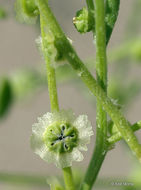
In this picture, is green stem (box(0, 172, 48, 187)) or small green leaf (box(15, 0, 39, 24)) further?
green stem (box(0, 172, 48, 187))

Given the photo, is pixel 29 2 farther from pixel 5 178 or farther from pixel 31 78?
pixel 31 78

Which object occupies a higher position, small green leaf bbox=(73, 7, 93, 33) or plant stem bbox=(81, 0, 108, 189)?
small green leaf bbox=(73, 7, 93, 33)

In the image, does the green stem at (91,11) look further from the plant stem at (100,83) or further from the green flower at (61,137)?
the green flower at (61,137)

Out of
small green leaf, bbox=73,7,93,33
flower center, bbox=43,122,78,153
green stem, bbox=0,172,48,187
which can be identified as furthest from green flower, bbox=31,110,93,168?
green stem, bbox=0,172,48,187

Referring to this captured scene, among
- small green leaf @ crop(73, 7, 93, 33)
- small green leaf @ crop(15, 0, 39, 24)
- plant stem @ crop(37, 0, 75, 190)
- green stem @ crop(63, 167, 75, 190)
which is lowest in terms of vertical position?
green stem @ crop(63, 167, 75, 190)

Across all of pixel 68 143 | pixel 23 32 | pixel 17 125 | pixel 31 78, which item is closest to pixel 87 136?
pixel 68 143

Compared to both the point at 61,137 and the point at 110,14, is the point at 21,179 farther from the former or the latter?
the point at 110,14

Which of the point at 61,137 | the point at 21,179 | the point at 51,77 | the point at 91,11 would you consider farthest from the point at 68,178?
the point at 21,179

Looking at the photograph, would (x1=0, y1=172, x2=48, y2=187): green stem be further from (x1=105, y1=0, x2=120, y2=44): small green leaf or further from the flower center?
(x1=105, y1=0, x2=120, y2=44): small green leaf
